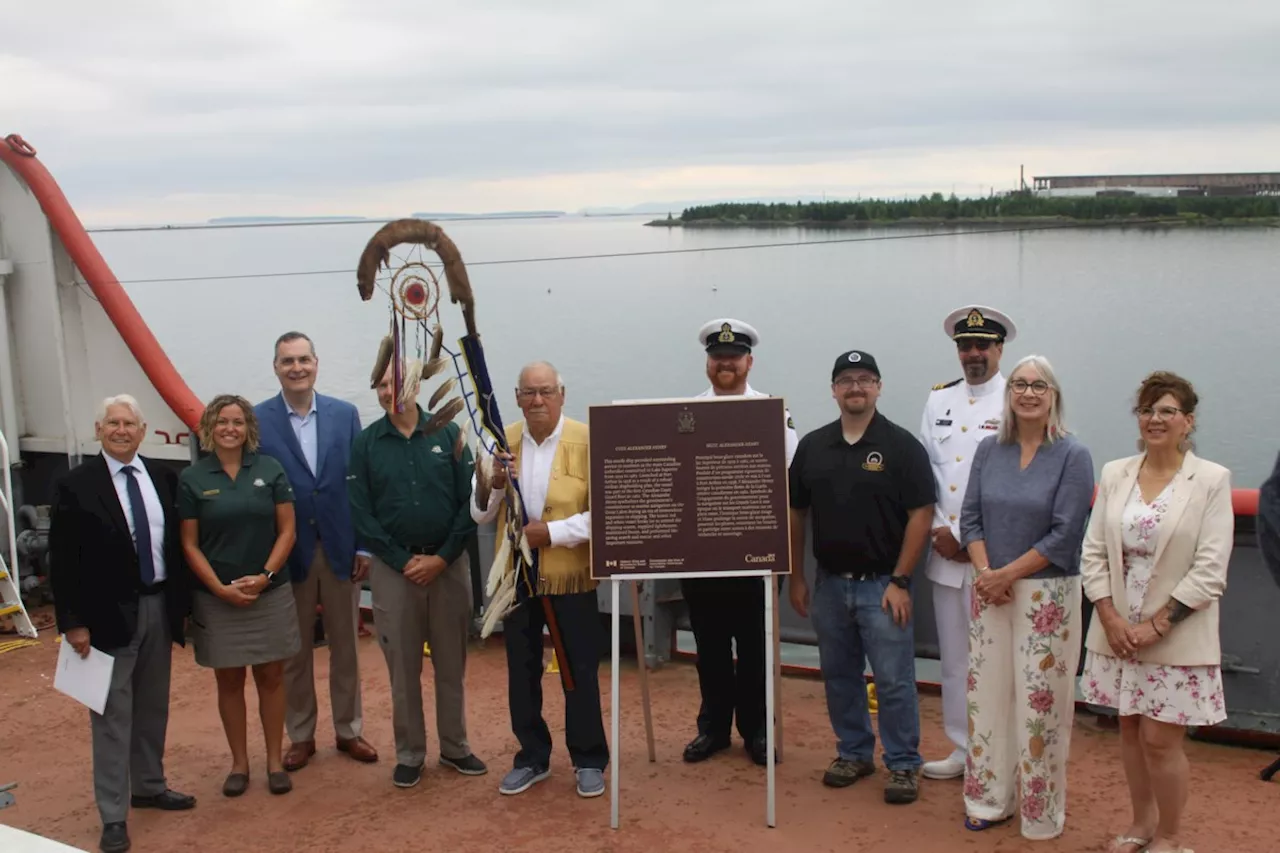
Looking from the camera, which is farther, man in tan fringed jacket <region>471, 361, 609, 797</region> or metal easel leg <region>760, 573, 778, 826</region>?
man in tan fringed jacket <region>471, 361, 609, 797</region>

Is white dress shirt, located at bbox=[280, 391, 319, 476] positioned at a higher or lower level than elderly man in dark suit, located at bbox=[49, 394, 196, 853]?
higher

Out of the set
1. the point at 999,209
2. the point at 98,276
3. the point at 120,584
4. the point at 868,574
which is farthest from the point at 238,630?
the point at 999,209

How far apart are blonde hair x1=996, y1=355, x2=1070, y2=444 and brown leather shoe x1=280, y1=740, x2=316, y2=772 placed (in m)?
3.36

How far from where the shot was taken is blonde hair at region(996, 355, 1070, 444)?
443 centimetres

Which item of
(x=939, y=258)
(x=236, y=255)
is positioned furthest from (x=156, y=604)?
(x=236, y=255)

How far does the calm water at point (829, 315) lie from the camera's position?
525 inches

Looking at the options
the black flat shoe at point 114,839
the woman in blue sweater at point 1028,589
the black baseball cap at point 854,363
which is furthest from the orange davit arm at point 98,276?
the woman in blue sweater at point 1028,589

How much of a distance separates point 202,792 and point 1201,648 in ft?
13.3

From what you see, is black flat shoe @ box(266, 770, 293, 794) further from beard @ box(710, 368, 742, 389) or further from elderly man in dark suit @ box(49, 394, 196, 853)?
beard @ box(710, 368, 742, 389)

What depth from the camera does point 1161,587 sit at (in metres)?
4.14

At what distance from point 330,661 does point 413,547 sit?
0.82 meters

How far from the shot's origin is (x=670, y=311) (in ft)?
51.7

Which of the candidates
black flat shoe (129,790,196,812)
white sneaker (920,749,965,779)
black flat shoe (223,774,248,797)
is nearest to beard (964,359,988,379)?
white sneaker (920,749,965,779)

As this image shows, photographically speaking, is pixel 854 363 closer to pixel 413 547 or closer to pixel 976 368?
pixel 976 368
